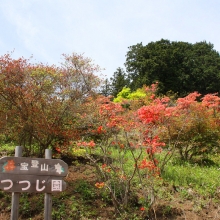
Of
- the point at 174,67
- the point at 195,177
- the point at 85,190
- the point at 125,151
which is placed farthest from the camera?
the point at 174,67

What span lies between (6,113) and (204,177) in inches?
230

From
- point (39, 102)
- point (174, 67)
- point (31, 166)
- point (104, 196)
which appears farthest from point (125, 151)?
point (174, 67)

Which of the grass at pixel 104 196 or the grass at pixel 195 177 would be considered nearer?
the grass at pixel 104 196

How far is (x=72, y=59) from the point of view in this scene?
799cm

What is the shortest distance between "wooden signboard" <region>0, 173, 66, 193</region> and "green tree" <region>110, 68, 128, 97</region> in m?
25.4

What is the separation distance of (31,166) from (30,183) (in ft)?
0.68

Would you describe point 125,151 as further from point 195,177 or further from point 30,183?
point 30,183

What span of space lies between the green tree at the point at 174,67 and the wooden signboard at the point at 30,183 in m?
21.0

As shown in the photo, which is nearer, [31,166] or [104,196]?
[31,166]

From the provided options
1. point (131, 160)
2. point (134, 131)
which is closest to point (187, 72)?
point (131, 160)

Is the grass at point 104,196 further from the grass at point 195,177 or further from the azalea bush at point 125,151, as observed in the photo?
the azalea bush at point 125,151

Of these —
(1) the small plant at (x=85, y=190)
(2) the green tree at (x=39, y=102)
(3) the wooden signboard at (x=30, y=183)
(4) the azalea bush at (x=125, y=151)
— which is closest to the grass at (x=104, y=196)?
(1) the small plant at (x=85, y=190)

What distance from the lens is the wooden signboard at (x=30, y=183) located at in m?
3.21

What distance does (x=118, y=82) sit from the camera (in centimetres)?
2986
